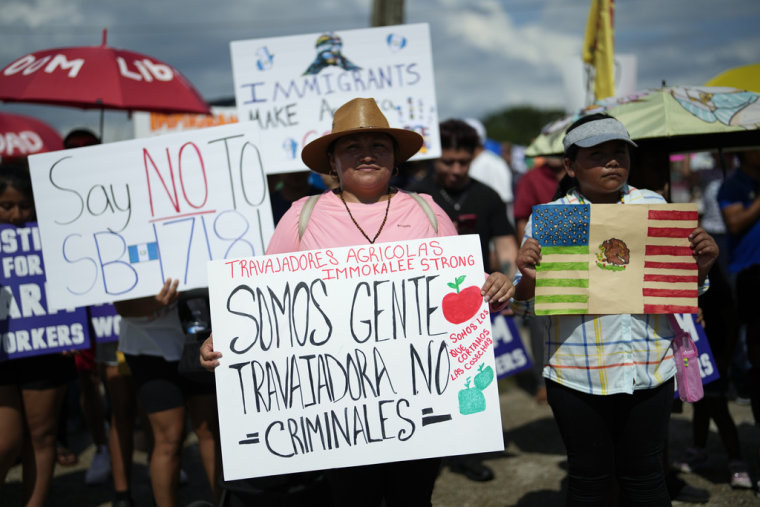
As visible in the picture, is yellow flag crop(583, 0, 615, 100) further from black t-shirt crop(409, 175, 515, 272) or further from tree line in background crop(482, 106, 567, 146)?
tree line in background crop(482, 106, 567, 146)

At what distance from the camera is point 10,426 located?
3180mm

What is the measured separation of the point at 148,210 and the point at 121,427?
5.12 feet

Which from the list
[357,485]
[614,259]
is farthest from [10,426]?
[614,259]

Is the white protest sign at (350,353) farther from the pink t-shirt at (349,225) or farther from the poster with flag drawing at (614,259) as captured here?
the poster with flag drawing at (614,259)

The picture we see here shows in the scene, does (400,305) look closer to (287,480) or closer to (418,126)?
(287,480)

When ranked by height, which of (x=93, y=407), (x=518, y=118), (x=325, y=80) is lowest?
(x=93, y=407)

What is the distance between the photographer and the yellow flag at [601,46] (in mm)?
4250

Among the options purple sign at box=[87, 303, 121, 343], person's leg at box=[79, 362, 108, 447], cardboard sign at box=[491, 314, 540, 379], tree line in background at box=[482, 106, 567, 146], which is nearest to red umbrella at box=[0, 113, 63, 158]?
person's leg at box=[79, 362, 108, 447]

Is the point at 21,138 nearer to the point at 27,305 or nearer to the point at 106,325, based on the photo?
the point at 106,325

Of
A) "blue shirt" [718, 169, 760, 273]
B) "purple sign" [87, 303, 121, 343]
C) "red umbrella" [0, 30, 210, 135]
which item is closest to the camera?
"red umbrella" [0, 30, 210, 135]

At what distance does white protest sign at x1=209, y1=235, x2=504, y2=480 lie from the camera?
2.32 m

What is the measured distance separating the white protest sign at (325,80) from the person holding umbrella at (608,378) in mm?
1559

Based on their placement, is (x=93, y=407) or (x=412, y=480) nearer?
(x=412, y=480)

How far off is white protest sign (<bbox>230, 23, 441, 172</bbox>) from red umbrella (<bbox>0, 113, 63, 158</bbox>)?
3.43 m
